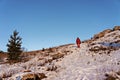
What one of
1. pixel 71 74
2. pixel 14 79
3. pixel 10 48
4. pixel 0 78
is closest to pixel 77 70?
pixel 71 74

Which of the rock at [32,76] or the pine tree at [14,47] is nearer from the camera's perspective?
the rock at [32,76]

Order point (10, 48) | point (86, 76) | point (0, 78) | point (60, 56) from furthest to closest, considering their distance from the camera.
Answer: point (10, 48) → point (60, 56) → point (0, 78) → point (86, 76)

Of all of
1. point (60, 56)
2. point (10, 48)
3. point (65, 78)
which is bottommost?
point (65, 78)

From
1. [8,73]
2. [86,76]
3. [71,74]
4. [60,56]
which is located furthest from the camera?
[60,56]

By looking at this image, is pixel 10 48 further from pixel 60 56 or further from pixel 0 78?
pixel 0 78

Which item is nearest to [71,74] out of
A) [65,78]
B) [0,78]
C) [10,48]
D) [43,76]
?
[65,78]

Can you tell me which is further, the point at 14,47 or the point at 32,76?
the point at 14,47

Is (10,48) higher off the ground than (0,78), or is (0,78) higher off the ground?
(10,48)

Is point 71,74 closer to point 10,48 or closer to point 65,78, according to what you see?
point 65,78

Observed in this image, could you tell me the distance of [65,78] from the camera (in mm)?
17906

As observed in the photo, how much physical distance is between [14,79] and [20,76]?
1.89ft

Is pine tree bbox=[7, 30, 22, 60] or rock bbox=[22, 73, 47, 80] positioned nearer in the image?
rock bbox=[22, 73, 47, 80]

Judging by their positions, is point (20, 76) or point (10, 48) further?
point (10, 48)

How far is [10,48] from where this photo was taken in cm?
5166
